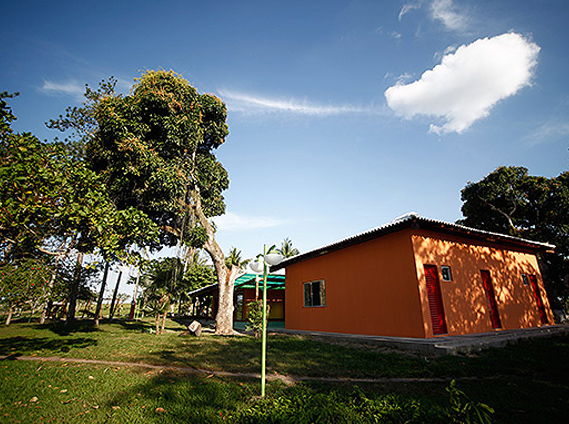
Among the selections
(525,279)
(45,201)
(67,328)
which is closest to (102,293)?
(67,328)

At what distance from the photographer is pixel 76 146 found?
50.0ft

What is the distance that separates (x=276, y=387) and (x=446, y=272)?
332 inches

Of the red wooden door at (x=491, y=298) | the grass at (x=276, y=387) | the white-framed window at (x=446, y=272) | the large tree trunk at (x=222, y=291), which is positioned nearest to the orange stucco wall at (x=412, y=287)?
the white-framed window at (x=446, y=272)

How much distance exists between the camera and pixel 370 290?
1044 cm

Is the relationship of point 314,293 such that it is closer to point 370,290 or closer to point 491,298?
point 370,290

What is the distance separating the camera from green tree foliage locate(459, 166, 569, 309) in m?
19.1

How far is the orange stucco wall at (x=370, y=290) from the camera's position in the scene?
30.2 ft

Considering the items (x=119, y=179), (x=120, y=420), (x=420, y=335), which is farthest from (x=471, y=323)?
(x=119, y=179)

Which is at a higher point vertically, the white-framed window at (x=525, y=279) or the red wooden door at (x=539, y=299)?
the white-framed window at (x=525, y=279)

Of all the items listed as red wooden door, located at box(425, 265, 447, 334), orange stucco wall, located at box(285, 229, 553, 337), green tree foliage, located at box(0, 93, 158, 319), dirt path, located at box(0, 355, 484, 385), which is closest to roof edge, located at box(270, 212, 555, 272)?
orange stucco wall, located at box(285, 229, 553, 337)

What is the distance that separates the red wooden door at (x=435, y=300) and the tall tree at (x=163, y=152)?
9.50 metres

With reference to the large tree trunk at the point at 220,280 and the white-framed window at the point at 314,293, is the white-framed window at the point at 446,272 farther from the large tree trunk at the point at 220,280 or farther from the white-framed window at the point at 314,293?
the large tree trunk at the point at 220,280

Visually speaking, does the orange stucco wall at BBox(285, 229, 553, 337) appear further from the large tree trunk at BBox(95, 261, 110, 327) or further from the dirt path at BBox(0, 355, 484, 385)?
the large tree trunk at BBox(95, 261, 110, 327)

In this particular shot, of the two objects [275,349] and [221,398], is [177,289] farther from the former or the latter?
[221,398]
